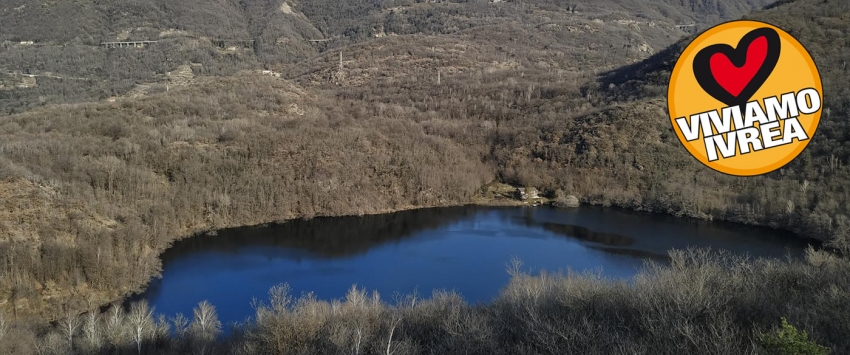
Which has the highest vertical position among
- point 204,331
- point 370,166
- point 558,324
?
point 558,324

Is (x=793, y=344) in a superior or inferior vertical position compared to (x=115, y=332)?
superior

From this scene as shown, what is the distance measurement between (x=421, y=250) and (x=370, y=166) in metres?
18.4

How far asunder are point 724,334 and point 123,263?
109 feet

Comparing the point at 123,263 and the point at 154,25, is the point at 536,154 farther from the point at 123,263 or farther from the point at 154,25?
the point at 154,25

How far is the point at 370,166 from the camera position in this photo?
62.1 m

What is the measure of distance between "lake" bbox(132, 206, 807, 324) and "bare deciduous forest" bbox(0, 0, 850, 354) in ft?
7.47

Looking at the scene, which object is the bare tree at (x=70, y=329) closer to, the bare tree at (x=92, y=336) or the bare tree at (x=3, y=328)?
the bare tree at (x=92, y=336)


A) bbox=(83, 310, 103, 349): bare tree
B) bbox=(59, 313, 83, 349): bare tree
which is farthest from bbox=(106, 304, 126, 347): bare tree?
bbox=(59, 313, 83, 349): bare tree

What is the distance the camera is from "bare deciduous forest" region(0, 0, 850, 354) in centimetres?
2053

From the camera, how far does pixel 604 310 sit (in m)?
20.7

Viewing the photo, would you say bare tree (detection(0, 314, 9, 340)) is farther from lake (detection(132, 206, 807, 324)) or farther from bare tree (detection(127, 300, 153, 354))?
A: lake (detection(132, 206, 807, 324))

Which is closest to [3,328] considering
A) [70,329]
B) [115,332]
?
[70,329]

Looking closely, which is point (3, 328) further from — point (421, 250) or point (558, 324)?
point (421, 250)

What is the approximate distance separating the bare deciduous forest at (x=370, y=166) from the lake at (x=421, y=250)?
89.6 inches
